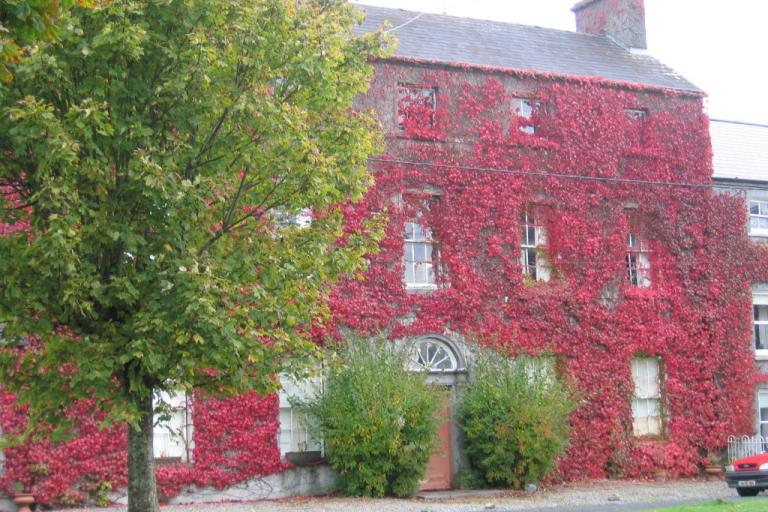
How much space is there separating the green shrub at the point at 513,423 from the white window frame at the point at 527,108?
5846mm

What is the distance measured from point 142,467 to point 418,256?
41.6 feet

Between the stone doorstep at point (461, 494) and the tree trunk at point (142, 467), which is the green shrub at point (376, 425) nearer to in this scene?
the stone doorstep at point (461, 494)

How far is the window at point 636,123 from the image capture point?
26938 mm

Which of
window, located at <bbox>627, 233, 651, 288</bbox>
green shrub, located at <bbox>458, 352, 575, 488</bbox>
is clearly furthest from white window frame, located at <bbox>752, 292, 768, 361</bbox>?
green shrub, located at <bbox>458, 352, 575, 488</bbox>

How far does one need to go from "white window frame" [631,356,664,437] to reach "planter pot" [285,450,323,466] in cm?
850

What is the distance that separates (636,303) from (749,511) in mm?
11112

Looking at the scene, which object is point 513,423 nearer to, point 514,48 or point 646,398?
point 646,398

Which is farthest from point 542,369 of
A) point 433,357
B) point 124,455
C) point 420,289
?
point 124,455

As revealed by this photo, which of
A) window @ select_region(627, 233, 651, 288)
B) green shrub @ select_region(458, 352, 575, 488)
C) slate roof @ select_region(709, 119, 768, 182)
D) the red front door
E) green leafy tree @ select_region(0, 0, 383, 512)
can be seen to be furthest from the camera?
slate roof @ select_region(709, 119, 768, 182)

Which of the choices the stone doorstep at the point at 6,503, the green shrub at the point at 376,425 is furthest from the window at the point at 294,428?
the stone doorstep at the point at 6,503

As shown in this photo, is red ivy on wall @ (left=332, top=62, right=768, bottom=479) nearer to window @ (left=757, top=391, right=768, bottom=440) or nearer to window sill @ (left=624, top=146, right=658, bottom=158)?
window sill @ (left=624, top=146, right=658, bottom=158)

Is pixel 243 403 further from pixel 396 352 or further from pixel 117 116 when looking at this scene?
pixel 117 116

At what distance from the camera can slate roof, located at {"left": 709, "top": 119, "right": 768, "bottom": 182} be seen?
29.0m

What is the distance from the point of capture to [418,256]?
24.3m
